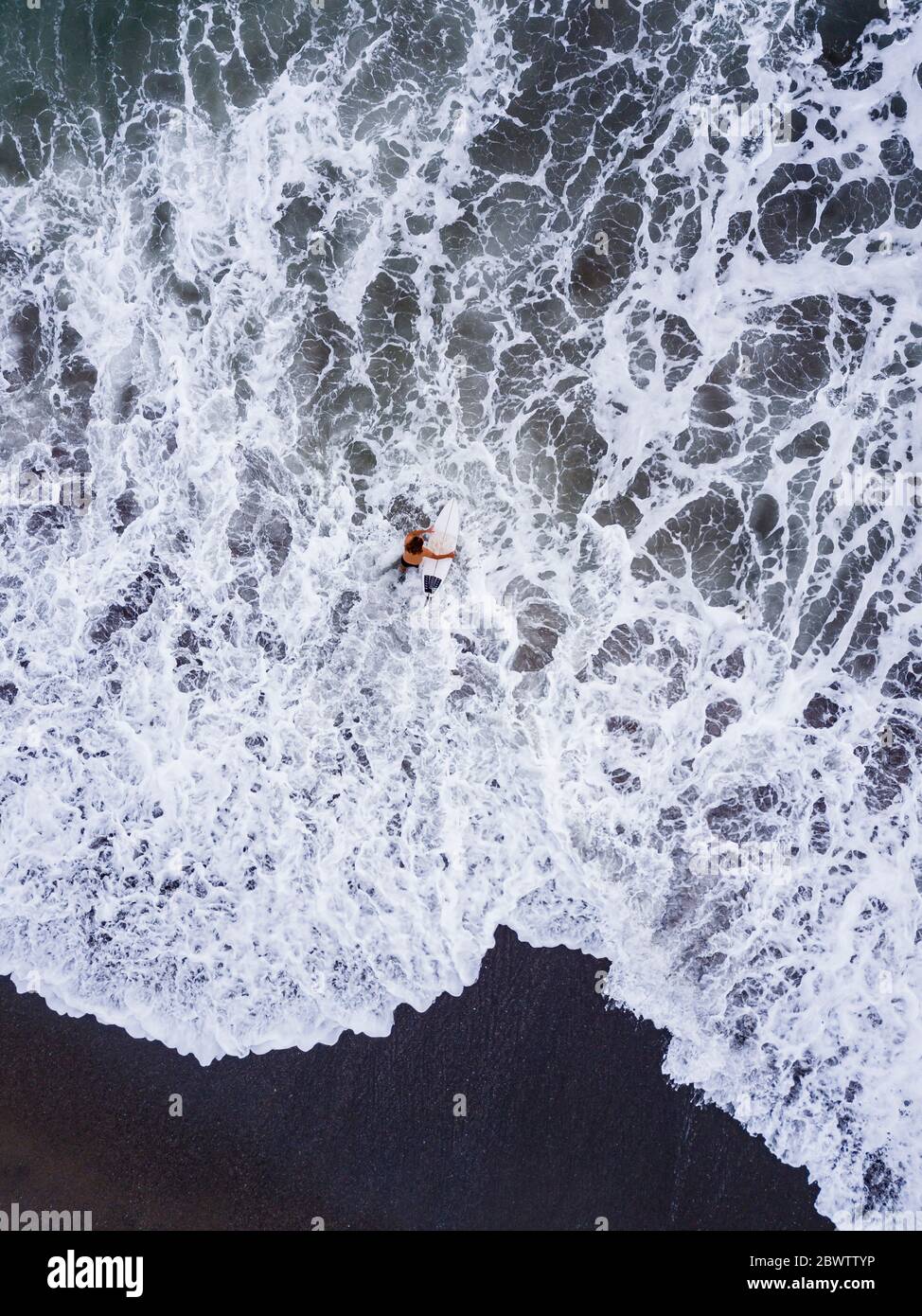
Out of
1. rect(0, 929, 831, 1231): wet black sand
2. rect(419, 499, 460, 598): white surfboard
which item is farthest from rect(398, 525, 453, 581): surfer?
rect(0, 929, 831, 1231): wet black sand

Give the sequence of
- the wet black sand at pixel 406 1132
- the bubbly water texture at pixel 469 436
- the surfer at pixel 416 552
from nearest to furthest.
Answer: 1. the wet black sand at pixel 406 1132
2. the surfer at pixel 416 552
3. the bubbly water texture at pixel 469 436

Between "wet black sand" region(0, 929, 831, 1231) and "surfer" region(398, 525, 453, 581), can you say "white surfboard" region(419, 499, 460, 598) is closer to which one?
"surfer" region(398, 525, 453, 581)

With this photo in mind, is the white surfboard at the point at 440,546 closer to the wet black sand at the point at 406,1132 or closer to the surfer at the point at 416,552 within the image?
the surfer at the point at 416,552

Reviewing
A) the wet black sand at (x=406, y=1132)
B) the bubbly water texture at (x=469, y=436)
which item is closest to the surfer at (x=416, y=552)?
the bubbly water texture at (x=469, y=436)

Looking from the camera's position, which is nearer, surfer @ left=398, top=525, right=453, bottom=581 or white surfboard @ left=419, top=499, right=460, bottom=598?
surfer @ left=398, top=525, right=453, bottom=581

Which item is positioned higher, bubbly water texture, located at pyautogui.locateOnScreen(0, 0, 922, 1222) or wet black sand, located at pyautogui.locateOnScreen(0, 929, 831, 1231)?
bubbly water texture, located at pyautogui.locateOnScreen(0, 0, 922, 1222)
